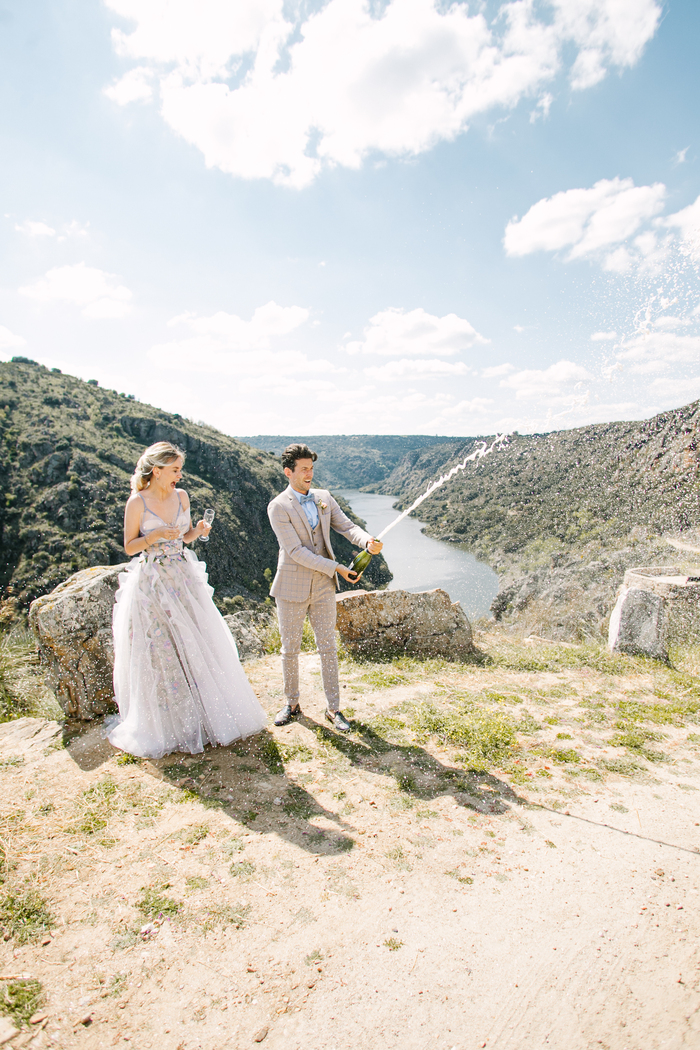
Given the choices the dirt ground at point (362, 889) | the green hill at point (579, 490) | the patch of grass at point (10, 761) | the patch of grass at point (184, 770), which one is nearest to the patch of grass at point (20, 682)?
the patch of grass at point (10, 761)

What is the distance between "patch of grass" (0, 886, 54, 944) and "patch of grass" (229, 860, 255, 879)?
85 cm

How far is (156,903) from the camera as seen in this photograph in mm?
2400

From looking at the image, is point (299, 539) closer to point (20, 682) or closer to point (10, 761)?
point (10, 761)

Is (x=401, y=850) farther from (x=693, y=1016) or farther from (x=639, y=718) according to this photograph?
(x=639, y=718)

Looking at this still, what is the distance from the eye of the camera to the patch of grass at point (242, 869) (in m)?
2.60

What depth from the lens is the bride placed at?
3822mm

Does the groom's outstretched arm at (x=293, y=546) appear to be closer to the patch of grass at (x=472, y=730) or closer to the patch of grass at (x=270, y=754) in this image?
the patch of grass at (x=270, y=754)

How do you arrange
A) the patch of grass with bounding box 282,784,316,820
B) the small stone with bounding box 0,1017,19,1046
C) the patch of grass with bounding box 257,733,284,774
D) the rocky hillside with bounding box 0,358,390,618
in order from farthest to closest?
→ the rocky hillside with bounding box 0,358,390,618, the patch of grass with bounding box 257,733,284,774, the patch of grass with bounding box 282,784,316,820, the small stone with bounding box 0,1017,19,1046

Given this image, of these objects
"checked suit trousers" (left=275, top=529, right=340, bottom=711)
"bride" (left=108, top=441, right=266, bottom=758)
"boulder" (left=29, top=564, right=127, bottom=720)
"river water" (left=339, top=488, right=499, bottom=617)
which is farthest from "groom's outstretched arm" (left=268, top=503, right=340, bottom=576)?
"river water" (left=339, top=488, right=499, bottom=617)

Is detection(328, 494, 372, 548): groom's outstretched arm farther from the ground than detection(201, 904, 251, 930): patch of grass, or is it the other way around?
detection(328, 494, 372, 548): groom's outstretched arm

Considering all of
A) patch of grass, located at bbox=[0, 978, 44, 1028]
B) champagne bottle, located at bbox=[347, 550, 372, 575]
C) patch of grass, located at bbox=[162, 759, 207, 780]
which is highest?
champagne bottle, located at bbox=[347, 550, 372, 575]

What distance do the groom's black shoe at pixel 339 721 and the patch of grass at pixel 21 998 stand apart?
2517 millimetres

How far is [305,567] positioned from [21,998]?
292cm

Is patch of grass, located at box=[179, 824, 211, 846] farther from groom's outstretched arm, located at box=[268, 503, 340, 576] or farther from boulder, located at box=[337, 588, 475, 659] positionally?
boulder, located at box=[337, 588, 475, 659]
